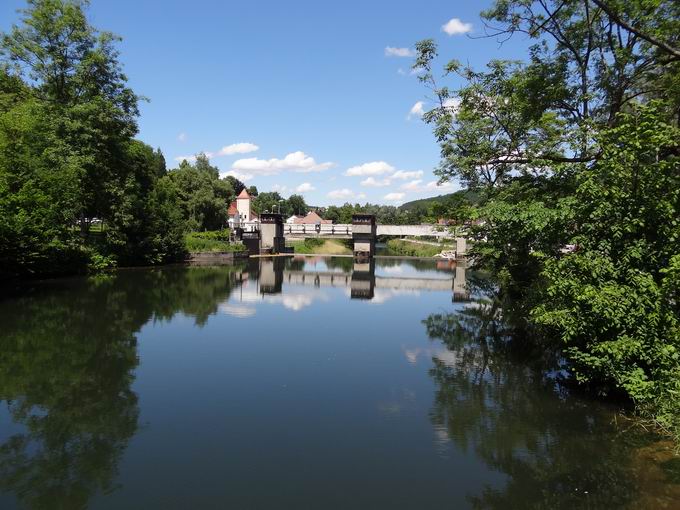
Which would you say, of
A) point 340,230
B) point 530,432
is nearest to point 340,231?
point 340,230

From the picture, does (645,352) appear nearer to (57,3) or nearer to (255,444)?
(255,444)

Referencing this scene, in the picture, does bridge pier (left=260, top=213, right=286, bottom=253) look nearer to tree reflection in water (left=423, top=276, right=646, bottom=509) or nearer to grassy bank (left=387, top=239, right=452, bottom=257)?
grassy bank (left=387, top=239, right=452, bottom=257)

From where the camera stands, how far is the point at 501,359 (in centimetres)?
1456

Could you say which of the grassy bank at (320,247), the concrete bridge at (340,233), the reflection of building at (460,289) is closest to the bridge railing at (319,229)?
the concrete bridge at (340,233)

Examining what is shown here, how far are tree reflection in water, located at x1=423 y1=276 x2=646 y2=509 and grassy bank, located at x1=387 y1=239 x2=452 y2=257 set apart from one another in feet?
221

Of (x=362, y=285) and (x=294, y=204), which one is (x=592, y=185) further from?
(x=294, y=204)

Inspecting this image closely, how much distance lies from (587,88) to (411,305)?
46.8 ft

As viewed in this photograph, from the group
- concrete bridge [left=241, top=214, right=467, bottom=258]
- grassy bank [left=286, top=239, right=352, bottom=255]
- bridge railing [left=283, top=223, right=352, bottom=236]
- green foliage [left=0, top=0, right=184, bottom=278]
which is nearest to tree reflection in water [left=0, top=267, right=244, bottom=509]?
green foliage [left=0, top=0, right=184, bottom=278]

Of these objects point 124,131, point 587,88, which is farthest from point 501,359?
point 124,131

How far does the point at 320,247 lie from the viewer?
85125 mm

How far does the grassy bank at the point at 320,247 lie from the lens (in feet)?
271

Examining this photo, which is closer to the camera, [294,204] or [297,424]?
[297,424]

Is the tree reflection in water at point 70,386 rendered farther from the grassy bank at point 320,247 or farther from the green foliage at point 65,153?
the grassy bank at point 320,247

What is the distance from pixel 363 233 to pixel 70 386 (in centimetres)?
5393
